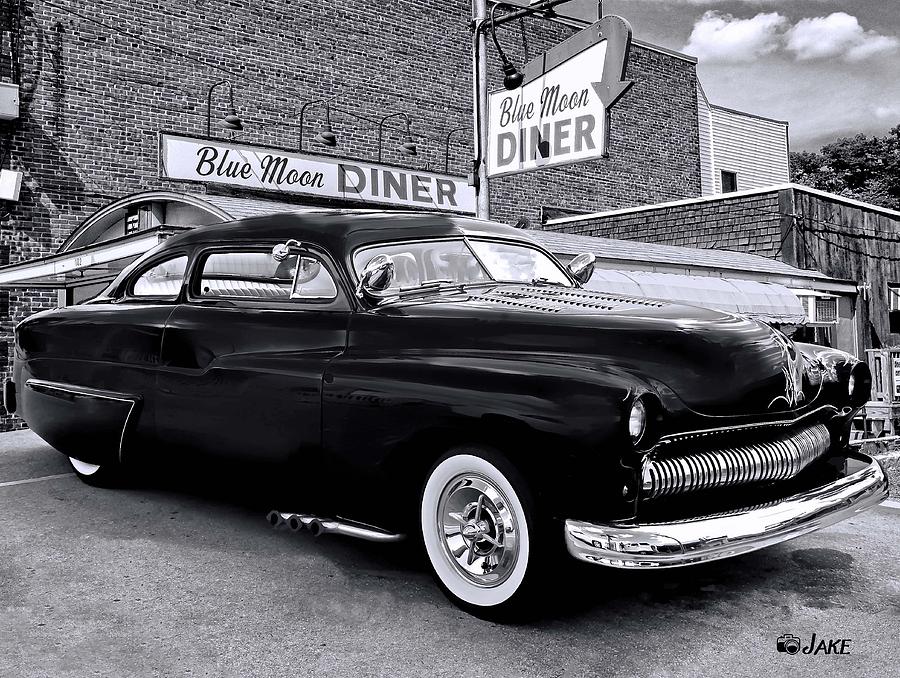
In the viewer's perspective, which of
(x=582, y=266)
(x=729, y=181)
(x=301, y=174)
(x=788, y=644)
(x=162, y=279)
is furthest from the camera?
(x=729, y=181)

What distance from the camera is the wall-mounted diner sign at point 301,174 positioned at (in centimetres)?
1209

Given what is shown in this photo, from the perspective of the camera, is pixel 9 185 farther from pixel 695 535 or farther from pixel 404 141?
pixel 695 535

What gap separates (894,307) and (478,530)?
59.1 feet

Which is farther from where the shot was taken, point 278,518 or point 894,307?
point 894,307

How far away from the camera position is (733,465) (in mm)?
3150

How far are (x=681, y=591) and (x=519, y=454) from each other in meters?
1.11

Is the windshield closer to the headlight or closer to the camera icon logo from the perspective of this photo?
the headlight

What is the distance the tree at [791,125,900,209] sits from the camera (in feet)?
141

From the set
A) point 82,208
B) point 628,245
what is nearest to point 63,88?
point 82,208

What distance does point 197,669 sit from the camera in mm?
2775

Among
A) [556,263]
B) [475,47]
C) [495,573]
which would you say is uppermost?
[475,47]

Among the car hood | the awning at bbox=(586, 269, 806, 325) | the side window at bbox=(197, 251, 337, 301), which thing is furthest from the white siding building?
the car hood

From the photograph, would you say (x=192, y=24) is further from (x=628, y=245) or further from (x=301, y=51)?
(x=628, y=245)

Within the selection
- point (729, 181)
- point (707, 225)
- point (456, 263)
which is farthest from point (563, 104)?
point (729, 181)
